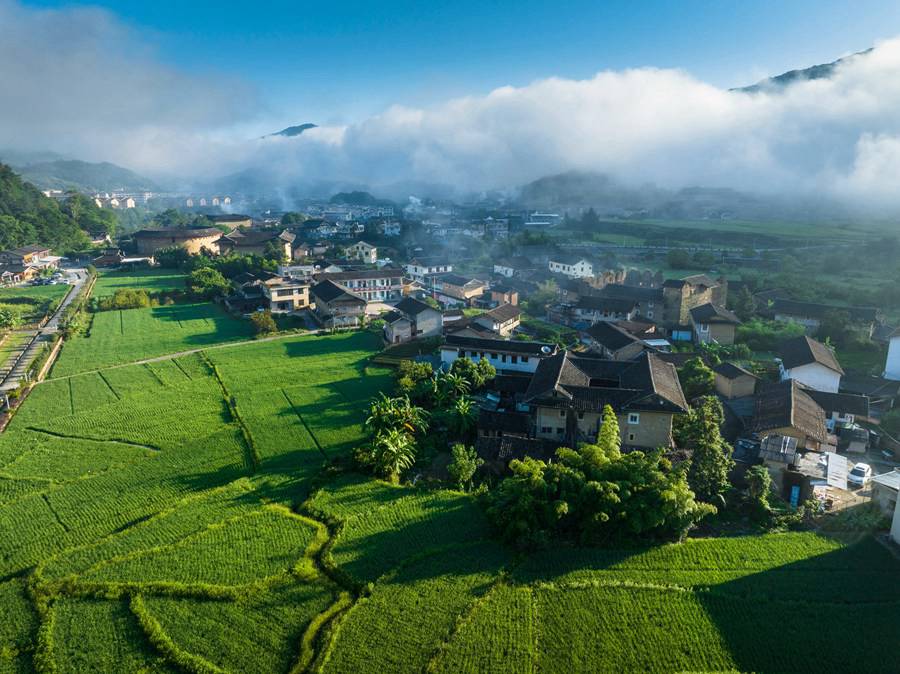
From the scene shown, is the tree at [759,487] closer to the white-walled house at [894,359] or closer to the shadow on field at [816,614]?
the shadow on field at [816,614]

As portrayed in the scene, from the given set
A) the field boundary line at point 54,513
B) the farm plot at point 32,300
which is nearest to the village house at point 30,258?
the farm plot at point 32,300

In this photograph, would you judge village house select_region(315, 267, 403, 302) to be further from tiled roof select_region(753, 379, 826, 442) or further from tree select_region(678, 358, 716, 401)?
tiled roof select_region(753, 379, 826, 442)

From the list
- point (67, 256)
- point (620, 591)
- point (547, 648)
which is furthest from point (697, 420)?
point (67, 256)

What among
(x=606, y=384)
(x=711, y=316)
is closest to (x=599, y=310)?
(x=711, y=316)

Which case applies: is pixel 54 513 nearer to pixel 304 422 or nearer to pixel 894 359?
pixel 304 422

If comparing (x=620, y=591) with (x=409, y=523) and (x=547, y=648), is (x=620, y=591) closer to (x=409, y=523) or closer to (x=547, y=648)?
(x=547, y=648)
